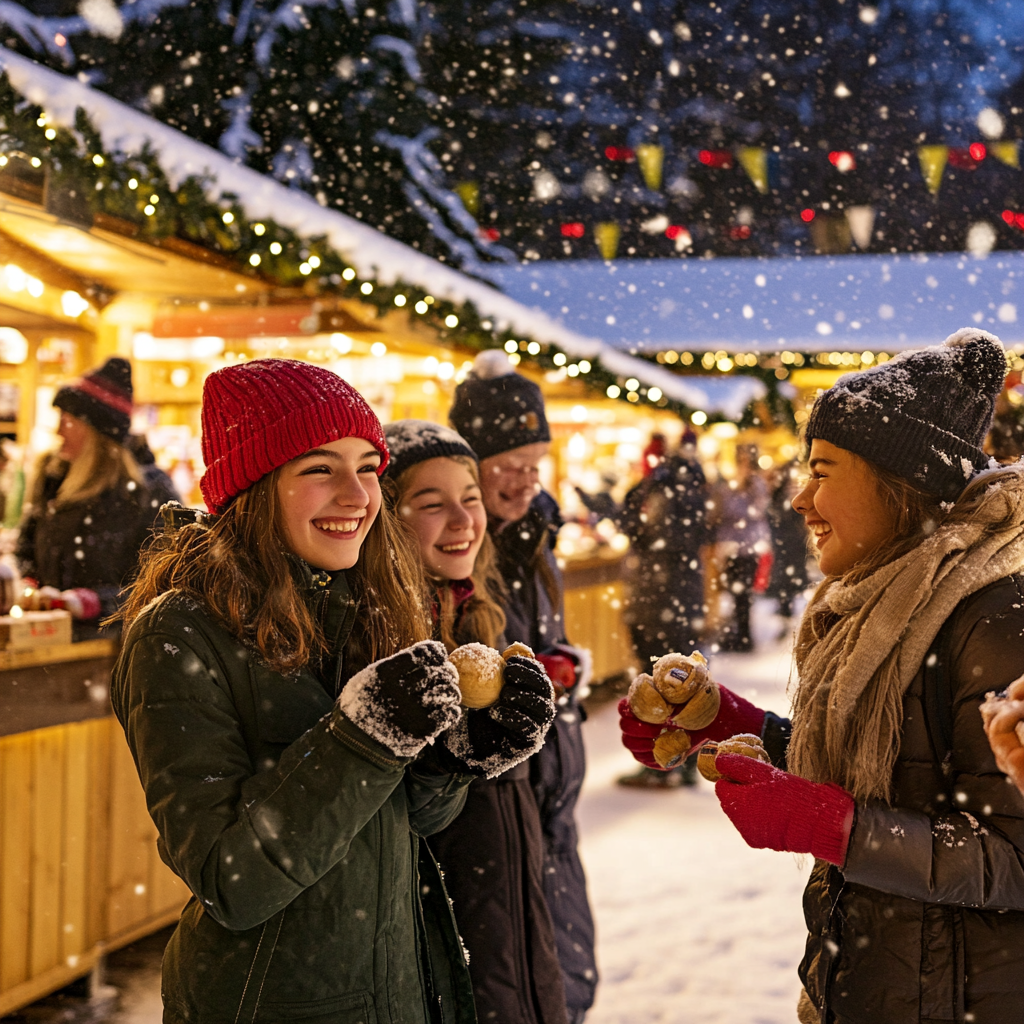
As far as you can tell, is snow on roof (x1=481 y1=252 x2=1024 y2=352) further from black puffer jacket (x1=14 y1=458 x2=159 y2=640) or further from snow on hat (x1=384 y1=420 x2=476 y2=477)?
snow on hat (x1=384 y1=420 x2=476 y2=477)

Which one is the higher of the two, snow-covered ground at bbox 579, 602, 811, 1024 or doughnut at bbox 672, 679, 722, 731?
doughnut at bbox 672, 679, 722, 731

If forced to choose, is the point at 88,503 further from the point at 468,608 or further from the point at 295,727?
the point at 295,727

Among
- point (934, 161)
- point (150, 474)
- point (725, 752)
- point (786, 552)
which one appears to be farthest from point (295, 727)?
point (786, 552)

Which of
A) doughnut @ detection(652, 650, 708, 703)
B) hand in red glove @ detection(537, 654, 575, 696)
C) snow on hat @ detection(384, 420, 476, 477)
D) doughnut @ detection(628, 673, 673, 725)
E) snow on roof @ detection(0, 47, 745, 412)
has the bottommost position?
hand in red glove @ detection(537, 654, 575, 696)

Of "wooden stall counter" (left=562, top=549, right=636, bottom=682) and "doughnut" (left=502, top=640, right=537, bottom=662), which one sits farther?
"wooden stall counter" (left=562, top=549, right=636, bottom=682)

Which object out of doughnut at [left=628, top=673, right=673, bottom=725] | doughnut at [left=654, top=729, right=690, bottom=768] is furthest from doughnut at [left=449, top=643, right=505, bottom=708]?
doughnut at [left=654, top=729, right=690, bottom=768]

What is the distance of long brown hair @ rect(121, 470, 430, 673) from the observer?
58.6 inches

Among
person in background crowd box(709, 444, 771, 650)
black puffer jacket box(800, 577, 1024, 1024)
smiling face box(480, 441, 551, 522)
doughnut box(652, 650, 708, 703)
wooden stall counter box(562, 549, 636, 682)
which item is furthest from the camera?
person in background crowd box(709, 444, 771, 650)

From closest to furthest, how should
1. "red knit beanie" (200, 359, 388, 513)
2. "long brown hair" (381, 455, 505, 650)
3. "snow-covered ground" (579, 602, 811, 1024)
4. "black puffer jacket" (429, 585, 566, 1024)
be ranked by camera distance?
1. "red knit beanie" (200, 359, 388, 513)
2. "black puffer jacket" (429, 585, 566, 1024)
3. "long brown hair" (381, 455, 505, 650)
4. "snow-covered ground" (579, 602, 811, 1024)

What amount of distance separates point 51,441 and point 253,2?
27.4 feet

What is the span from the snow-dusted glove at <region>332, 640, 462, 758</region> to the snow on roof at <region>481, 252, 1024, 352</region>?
12.2 m

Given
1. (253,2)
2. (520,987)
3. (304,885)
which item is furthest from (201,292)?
(253,2)

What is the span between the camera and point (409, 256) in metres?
6.01

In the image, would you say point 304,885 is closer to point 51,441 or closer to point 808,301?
point 51,441
